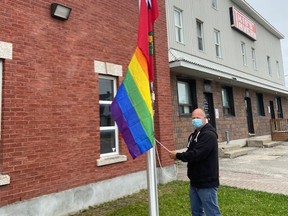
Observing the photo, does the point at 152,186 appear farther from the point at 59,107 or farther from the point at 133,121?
the point at 59,107

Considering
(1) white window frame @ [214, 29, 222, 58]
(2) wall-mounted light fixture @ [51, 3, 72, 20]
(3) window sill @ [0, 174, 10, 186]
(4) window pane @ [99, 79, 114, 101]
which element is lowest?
(3) window sill @ [0, 174, 10, 186]

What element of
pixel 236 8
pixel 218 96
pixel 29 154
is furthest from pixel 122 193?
pixel 236 8

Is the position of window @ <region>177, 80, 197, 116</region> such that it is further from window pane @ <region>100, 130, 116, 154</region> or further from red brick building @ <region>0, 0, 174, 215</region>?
window pane @ <region>100, 130, 116, 154</region>

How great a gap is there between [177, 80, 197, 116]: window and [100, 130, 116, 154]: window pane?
5.78 meters

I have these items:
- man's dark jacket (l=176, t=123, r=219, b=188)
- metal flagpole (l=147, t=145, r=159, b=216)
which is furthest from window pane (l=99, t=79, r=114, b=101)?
metal flagpole (l=147, t=145, r=159, b=216)

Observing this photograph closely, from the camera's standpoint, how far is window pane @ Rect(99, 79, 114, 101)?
24.1 ft

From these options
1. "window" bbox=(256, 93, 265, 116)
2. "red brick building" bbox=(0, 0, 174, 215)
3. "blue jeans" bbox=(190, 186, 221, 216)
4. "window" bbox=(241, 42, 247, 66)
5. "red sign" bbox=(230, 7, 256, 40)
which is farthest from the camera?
"window" bbox=(256, 93, 265, 116)

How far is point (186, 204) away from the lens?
6469mm

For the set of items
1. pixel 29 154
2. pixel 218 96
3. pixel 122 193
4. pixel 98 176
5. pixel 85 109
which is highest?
pixel 218 96

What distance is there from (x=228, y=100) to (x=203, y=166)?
44.4ft

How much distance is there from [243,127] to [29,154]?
1455 cm

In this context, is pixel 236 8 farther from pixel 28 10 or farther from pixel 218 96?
pixel 28 10

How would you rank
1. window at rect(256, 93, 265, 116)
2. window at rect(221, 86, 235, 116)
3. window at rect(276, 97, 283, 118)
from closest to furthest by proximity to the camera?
window at rect(221, 86, 235, 116) → window at rect(256, 93, 265, 116) → window at rect(276, 97, 283, 118)

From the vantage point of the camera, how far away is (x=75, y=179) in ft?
20.5
